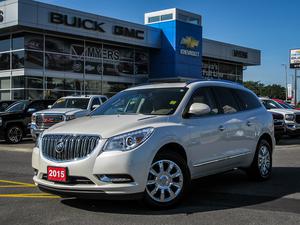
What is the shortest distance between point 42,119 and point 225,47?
1225 inches

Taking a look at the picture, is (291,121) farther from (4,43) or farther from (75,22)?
(4,43)

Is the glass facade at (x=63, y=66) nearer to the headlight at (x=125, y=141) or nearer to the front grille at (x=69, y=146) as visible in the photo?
the front grille at (x=69, y=146)

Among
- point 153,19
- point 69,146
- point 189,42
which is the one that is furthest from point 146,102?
point 153,19

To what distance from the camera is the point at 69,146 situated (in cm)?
595

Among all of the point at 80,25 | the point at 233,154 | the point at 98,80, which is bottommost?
the point at 233,154

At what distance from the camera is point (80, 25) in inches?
1206

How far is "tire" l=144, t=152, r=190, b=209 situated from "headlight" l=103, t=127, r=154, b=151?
381mm

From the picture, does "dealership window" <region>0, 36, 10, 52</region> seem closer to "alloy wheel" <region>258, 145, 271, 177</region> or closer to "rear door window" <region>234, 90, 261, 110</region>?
"rear door window" <region>234, 90, 261, 110</region>

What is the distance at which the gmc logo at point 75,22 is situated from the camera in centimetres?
2899

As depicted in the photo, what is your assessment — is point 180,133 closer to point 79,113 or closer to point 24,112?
point 79,113

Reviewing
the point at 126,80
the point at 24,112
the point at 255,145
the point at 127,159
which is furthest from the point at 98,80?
the point at 127,159

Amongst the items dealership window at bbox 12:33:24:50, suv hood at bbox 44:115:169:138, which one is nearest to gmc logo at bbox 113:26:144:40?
dealership window at bbox 12:33:24:50

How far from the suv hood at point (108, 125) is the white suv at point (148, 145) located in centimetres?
1

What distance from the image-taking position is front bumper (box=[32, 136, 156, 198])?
565cm
